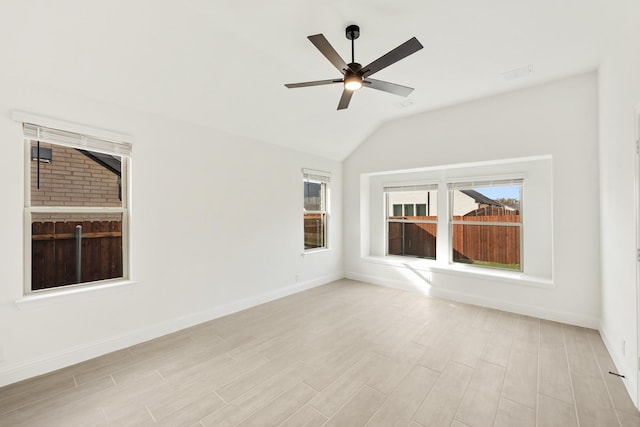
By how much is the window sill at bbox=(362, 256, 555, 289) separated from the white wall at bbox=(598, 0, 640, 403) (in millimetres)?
748

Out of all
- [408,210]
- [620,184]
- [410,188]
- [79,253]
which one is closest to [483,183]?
[410,188]

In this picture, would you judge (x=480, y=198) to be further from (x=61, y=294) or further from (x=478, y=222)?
(x=61, y=294)

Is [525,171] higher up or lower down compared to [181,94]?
lower down

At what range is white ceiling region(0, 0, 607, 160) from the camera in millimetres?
2189

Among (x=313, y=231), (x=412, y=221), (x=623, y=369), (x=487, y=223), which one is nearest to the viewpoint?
(x=623, y=369)

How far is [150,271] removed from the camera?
10.1 ft

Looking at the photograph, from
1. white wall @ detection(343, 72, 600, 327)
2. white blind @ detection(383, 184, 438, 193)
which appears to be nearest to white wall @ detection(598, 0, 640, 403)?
white wall @ detection(343, 72, 600, 327)

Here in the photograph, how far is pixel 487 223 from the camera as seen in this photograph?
4500 mm

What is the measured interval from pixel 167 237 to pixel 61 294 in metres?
1.03

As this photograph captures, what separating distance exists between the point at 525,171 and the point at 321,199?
11.2ft

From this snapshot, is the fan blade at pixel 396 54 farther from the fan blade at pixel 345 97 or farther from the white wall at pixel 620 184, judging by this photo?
the white wall at pixel 620 184

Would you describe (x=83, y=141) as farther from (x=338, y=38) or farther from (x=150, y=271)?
(x=338, y=38)

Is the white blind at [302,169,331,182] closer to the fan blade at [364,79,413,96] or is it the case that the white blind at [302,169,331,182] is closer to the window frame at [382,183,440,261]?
the window frame at [382,183,440,261]

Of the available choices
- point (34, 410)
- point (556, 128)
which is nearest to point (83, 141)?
point (34, 410)
